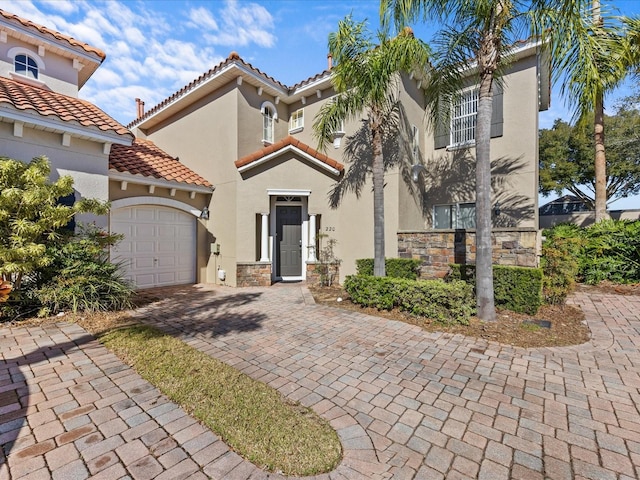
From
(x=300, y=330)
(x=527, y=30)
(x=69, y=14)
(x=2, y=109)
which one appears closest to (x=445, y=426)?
(x=300, y=330)

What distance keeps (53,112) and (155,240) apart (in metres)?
4.54

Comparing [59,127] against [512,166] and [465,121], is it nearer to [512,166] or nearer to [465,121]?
[465,121]

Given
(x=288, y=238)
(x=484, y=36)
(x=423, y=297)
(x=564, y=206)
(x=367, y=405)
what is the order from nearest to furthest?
(x=367, y=405)
(x=484, y=36)
(x=423, y=297)
(x=288, y=238)
(x=564, y=206)

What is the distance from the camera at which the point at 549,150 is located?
22.7m

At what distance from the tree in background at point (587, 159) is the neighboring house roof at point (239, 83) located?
19910mm

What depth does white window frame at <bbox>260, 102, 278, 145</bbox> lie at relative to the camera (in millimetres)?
11823

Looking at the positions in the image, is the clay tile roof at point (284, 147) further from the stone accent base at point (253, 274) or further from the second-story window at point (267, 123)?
the stone accent base at point (253, 274)

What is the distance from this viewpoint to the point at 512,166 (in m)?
10.2

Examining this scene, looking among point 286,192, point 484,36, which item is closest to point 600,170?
point 484,36

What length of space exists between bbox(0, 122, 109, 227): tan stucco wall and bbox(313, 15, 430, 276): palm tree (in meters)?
6.29

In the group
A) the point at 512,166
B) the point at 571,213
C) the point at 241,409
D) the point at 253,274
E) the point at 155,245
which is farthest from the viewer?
the point at 571,213

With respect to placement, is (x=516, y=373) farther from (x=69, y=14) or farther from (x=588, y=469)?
(x=69, y=14)

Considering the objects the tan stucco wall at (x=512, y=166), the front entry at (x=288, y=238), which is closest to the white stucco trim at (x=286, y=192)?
the front entry at (x=288, y=238)

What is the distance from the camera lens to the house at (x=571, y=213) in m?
18.2
